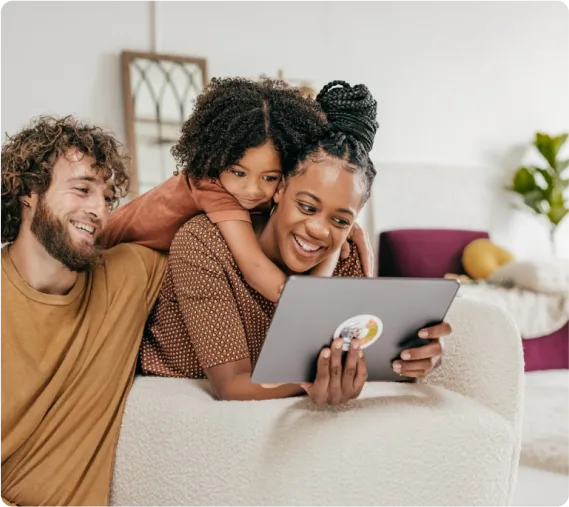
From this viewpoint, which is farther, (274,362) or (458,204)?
(458,204)

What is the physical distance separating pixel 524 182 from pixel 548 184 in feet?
0.49

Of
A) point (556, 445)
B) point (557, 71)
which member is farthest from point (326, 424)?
point (557, 71)

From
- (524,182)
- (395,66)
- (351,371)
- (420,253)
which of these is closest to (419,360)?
(351,371)

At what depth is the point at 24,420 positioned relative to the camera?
3.97 ft

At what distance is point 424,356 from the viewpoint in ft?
3.80

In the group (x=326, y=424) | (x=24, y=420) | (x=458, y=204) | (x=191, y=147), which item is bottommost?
(x=458, y=204)

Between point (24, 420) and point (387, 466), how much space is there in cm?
64

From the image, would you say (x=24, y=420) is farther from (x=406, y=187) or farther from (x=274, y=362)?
(x=406, y=187)

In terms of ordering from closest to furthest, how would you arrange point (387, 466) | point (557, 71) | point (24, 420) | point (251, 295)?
point (387, 466)
point (24, 420)
point (251, 295)
point (557, 71)

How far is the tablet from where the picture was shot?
0.99m

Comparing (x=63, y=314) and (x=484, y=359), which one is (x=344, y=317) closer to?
(x=484, y=359)

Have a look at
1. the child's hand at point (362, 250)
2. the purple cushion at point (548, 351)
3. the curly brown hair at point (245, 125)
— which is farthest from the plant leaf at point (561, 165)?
the curly brown hair at point (245, 125)

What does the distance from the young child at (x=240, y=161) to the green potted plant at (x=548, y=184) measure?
325 centimetres

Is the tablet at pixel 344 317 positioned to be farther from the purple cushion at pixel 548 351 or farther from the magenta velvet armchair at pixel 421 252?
the magenta velvet armchair at pixel 421 252
